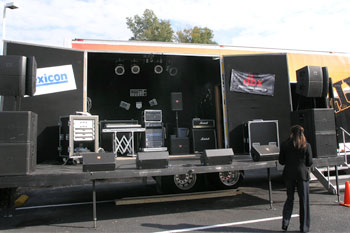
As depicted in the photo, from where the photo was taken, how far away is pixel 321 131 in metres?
5.29

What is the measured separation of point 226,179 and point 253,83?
223 centimetres

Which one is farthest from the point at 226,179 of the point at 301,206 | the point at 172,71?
the point at 172,71

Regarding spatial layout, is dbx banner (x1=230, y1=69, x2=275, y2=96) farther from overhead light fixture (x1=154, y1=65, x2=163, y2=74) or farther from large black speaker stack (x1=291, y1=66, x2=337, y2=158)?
overhead light fixture (x1=154, y1=65, x2=163, y2=74)

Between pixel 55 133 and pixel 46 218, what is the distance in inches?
64.9

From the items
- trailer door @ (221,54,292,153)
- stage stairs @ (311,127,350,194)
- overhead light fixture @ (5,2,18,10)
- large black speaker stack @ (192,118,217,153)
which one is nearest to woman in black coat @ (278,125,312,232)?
stage stairs @ (311,127,350,194)

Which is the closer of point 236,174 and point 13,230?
point 13,230

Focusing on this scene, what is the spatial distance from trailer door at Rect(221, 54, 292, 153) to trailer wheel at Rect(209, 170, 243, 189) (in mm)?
560

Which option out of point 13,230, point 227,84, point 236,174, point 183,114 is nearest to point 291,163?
point 236,174

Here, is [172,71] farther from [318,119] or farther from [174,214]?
[174,214]

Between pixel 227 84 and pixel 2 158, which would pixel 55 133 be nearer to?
pixel 2 158

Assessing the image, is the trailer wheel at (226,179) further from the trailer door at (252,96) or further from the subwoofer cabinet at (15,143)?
the subwoofer cabinet at (15,143)

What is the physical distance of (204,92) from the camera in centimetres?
900

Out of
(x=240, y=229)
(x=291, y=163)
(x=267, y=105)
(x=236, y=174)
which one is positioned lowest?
(x=240, y=229)

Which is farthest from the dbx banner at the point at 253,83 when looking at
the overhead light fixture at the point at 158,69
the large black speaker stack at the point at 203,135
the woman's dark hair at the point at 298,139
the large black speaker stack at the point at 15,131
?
the large black speaker stack at the point at 15,131
